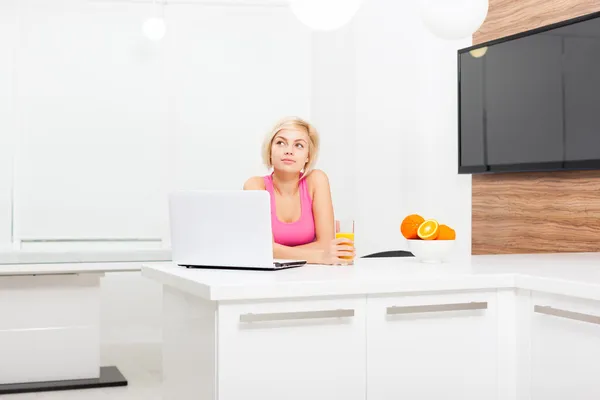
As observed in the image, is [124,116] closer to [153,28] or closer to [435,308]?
[153,28]

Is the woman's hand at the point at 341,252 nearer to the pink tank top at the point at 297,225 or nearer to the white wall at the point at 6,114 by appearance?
the pink tank top at the point at 297,225

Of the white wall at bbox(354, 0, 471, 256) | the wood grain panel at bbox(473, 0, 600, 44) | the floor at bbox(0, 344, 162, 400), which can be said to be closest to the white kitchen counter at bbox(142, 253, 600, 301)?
the wood grain panel at bbox(473, 0, 600, 44)

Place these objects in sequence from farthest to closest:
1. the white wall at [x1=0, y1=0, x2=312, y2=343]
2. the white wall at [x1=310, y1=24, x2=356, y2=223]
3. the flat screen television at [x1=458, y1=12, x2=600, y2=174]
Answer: the white wall at [x1=310, y1=24, x2=356, y2=223] → the white wall at [x1=0, y1=0, x2=312, y2=343] → the flat screen television at [x1=458, y1=12, x2=600, y2=174]

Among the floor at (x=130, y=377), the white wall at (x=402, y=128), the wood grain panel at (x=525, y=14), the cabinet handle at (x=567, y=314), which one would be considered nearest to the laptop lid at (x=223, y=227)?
the cabinet handle at (x=567, y=314)

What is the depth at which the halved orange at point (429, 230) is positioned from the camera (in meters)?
2.67

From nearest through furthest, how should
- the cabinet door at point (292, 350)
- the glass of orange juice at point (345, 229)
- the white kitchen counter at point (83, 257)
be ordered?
the cabinet door at point (292, 350), the glass of orange juice at point (345, 229), the white kitchen counter at point (83, 257)

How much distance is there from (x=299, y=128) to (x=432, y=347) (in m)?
1.25

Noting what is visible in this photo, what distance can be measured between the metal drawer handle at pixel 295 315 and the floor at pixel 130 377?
227 centimetres

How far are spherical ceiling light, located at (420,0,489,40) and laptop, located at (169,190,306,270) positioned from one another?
0.94 m

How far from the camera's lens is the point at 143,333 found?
587 cm

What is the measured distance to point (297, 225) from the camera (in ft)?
10.4

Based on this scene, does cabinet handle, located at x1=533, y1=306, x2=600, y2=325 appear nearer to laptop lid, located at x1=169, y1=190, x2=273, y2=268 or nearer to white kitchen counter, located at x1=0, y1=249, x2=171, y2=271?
laptop lid, located at x1=169, y1=190, x2=273, y2=268

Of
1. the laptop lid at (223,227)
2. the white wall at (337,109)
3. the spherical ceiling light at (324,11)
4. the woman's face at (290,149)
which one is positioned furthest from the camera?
the white wall at (337,109)

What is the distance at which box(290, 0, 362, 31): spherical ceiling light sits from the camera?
2857 millimetres
